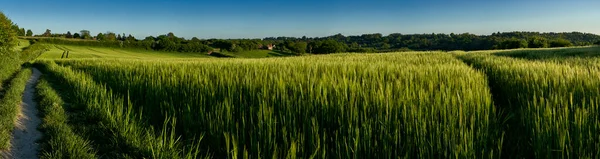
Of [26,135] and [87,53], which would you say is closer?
[26,135]

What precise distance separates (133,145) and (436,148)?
3.08 meters

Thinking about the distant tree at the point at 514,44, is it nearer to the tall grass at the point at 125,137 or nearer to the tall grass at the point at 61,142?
the tall grass at the point at 125,137

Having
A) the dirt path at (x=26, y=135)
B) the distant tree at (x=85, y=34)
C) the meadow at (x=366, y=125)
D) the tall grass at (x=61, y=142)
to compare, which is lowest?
the dirt path at (x=26, y=135)

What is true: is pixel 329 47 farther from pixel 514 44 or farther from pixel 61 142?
pixel 61 142

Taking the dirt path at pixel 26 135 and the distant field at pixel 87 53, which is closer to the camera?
the dirt path at pixel 26 135

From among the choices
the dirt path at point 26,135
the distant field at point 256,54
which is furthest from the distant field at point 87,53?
the dirt path at point 26,135

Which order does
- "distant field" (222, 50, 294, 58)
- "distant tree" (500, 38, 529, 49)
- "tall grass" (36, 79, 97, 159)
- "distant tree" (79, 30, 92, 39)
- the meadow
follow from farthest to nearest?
"distant tree" (79, 30, 92, 39), "distant field" (222, 50, 294, 58), "distant tree" (500, 38, 529, 49), "tall grass" (36, 79, 97, 159), the meadow

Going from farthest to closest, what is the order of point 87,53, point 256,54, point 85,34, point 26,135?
point 85,34 → point 256,54 → point 87,53 → point 26,135

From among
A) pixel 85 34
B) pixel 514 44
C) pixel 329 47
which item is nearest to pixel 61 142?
pixel 329 47

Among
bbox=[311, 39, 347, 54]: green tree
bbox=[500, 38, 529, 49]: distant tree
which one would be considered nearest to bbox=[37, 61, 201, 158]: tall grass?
bbox=[311, 39, 347, 54]: green tree

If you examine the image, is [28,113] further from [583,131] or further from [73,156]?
[583,131]

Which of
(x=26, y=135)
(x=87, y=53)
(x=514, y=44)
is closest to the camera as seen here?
(x=26, y=135)

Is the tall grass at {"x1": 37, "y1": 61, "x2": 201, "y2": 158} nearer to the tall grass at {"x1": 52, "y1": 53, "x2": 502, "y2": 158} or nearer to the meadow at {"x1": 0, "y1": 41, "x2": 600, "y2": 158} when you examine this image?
the meadow at {"x1": 0, "y1": 41, "x2": 600, "y2": 158}

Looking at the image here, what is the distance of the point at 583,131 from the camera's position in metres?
2.30
